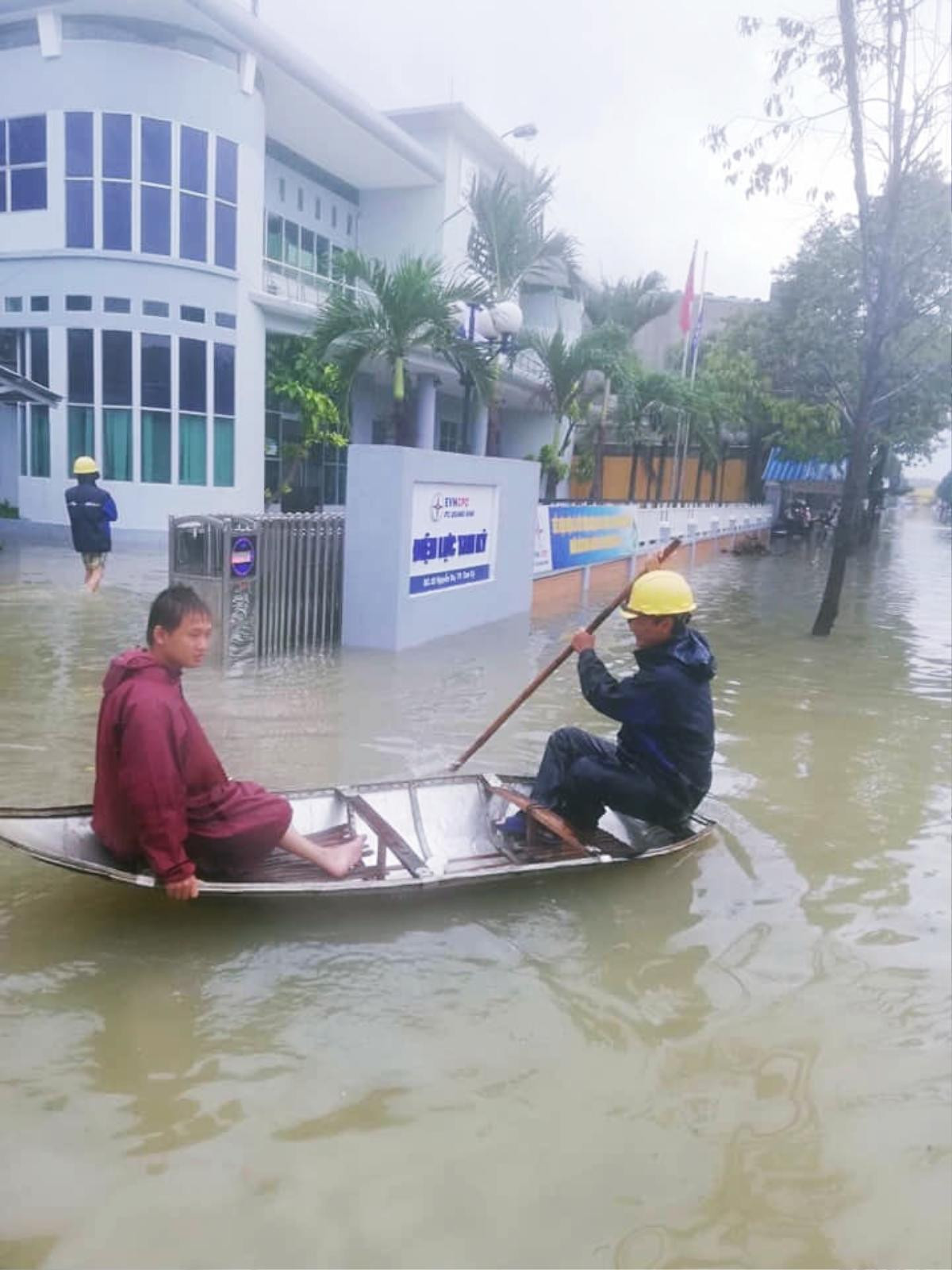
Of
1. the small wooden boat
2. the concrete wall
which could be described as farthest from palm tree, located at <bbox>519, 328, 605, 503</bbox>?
the small wooden boat

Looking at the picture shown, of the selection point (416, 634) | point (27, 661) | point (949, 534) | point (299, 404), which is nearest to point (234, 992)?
point (27, 661)

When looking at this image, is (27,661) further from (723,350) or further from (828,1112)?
(723,350)

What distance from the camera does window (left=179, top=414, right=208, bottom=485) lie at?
20766 mm

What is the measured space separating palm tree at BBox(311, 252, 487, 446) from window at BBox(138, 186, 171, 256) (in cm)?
711

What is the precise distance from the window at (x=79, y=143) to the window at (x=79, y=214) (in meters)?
0.22

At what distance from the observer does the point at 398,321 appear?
45.7ft

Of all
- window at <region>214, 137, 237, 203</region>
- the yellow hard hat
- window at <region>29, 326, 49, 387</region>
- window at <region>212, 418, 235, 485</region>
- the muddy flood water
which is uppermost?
window at <region>214, 137, 237, 203</region>

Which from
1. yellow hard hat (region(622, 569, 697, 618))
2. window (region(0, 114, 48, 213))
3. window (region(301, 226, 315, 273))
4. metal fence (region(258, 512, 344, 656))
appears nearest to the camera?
yellow hard hat (region(622, 569, 697, 618))

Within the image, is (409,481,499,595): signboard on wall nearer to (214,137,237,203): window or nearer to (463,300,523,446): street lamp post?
(463,300,523,446): street lamp post

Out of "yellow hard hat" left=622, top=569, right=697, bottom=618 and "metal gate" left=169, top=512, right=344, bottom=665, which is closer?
"yellow hard hat" left=622, top=569, right=697, bottom=618

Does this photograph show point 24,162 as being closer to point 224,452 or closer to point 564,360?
point 224,452

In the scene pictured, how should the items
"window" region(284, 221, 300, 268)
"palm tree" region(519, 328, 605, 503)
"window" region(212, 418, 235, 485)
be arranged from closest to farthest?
1. "palm tree" region(519, 328, 605, 503)
2. "window" region(212, 418, 235, 485)
3. "window" region(284, 221, 300, 268)

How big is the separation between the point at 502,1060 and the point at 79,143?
2043 cm

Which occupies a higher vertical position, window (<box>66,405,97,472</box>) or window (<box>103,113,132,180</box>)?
window (<box>103,113,132,180</box>)
